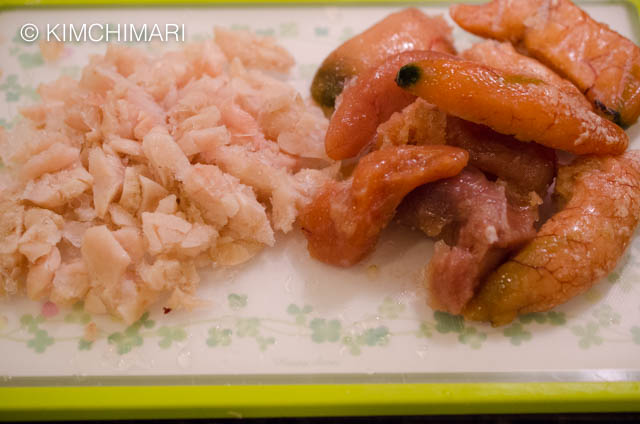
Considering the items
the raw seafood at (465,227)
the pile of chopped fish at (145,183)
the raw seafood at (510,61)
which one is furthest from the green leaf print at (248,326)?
the raw seafood at (510,61)

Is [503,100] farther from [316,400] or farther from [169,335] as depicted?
[169,335]

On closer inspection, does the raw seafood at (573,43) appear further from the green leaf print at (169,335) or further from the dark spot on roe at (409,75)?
the green leaf print at (169,335)

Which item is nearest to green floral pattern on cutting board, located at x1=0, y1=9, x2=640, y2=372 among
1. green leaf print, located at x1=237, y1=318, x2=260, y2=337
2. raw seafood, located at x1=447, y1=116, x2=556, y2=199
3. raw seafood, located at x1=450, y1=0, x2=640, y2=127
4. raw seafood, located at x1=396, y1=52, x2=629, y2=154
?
green leaf print, located at x1=237, y1=318, x2=260, y2=337

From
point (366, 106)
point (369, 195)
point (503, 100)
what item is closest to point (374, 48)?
point (366, 106)

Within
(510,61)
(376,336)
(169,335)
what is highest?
(510,61)

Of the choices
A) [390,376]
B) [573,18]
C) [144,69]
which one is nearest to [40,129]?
[144,69]

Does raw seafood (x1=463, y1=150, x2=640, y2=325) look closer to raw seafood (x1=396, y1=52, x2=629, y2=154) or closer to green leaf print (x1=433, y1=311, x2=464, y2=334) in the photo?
green leaf print (x1=433, y1=311, x2=464, y2=334)
